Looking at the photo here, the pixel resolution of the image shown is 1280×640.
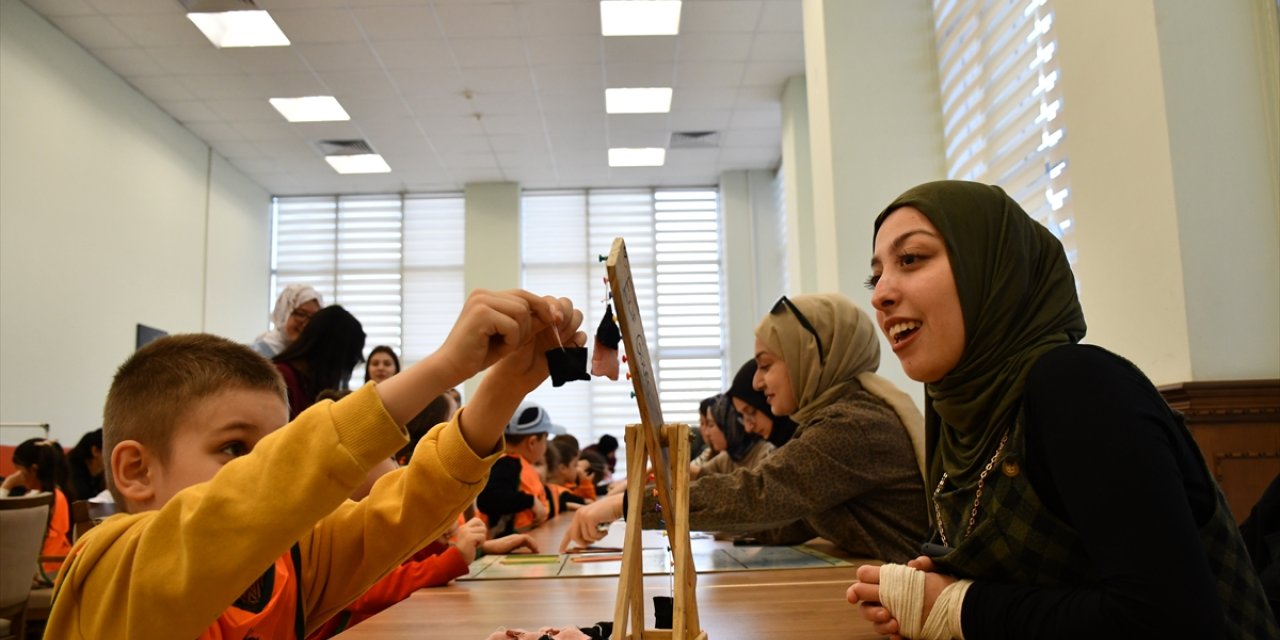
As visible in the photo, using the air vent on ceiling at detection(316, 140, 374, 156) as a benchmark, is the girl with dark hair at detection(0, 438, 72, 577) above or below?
below

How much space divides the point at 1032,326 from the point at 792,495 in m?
0.92

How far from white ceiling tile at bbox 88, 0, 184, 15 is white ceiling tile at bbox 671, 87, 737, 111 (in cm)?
387

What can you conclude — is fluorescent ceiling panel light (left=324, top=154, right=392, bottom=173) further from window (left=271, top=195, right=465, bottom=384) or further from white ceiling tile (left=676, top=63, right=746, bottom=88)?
white ceiling tile (left=676, top=63, right=746, bottom=88)

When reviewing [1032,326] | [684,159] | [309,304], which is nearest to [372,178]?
[684,159]

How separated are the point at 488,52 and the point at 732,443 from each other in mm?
4186

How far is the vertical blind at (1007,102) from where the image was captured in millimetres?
3197

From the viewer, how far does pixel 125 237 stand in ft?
24.8

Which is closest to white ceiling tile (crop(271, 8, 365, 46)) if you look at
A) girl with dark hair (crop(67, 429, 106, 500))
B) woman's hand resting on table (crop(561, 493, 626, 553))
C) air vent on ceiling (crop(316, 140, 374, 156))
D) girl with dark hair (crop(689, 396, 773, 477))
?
air vent on ceiling (crop(316, 140, 374, 156))

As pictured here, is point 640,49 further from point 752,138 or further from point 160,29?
point 160,29

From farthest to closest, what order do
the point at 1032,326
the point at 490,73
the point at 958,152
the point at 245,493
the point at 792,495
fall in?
the point at 490,73 < the point at 958,152 < the point at 792,495 < the point at 1032,326 < the point at 245,493

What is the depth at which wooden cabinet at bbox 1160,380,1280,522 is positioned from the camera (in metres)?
2.02

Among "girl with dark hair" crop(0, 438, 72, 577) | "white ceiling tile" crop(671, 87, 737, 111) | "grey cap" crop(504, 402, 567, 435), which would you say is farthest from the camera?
"white ceiling tile" crop(671, 87, 737, 111)

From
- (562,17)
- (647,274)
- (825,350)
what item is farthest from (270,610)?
(647,274)

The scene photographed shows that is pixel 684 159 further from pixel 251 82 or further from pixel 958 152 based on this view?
pixel 958 152
